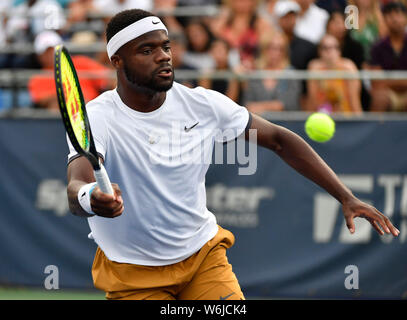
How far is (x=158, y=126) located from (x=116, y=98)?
0.28 metres

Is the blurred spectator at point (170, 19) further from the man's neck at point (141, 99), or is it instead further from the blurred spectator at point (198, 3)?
the man's neck at point (141, 99)

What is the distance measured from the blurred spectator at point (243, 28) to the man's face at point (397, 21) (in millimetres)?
1500

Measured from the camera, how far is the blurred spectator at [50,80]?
855cm

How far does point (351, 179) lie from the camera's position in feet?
25.5

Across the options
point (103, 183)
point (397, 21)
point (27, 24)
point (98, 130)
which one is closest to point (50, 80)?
point (27, 24)

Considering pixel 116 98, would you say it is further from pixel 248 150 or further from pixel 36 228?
pixel 36 228

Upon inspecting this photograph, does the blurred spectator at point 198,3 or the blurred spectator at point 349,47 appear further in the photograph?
the blurred spectator at point 198,3

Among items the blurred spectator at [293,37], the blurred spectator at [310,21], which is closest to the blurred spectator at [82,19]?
the blurred spectator at [293,37]

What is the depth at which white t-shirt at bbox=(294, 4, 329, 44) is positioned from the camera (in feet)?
29.1

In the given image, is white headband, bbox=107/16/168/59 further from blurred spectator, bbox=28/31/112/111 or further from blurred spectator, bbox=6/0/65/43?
blurred spectator, bbox=6/0/65/43

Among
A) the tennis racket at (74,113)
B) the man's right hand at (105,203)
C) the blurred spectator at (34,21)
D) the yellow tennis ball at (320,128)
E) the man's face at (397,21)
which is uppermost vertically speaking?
the blurred spectator at (34,21)

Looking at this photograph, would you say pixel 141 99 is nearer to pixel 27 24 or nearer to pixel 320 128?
pixel 320 128

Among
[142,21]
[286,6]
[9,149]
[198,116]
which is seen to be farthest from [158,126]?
[286,6]

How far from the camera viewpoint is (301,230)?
785 centimetres
